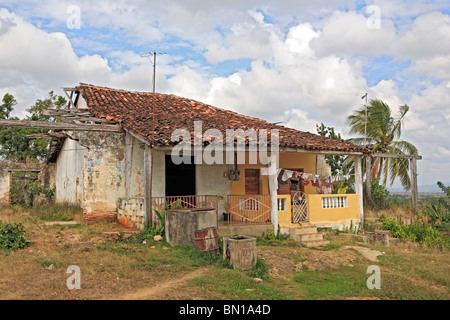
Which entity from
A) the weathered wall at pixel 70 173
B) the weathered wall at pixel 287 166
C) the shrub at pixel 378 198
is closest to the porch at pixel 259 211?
the weathered wall at pixel 287 166

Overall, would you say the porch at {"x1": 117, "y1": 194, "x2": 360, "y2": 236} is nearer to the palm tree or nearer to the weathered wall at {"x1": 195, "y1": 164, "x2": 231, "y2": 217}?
the weathered wall at {"x1": 195, "y1": 164, "x2": 231, "y2": 217}

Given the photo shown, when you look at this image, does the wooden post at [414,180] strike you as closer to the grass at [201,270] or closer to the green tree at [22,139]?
the grass at [201,270]

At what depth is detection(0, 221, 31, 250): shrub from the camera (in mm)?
8211

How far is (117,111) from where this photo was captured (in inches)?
497

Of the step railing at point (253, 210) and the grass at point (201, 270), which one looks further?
the step railing at point (253, 210)

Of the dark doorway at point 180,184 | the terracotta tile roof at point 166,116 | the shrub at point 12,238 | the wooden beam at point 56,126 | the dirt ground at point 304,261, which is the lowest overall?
the dirt ground at point 304,261

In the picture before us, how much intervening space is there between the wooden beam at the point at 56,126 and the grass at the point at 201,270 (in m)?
2.80

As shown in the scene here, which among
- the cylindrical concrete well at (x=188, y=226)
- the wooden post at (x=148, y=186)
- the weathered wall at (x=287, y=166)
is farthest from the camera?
the weathered wall at (x=287, y=166)

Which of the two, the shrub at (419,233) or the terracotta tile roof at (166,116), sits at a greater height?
the terracotta tile roof at (166,116)

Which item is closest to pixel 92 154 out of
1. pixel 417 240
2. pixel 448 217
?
pixel 417 240

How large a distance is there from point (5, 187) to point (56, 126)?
10362 mm

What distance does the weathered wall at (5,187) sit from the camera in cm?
1762
